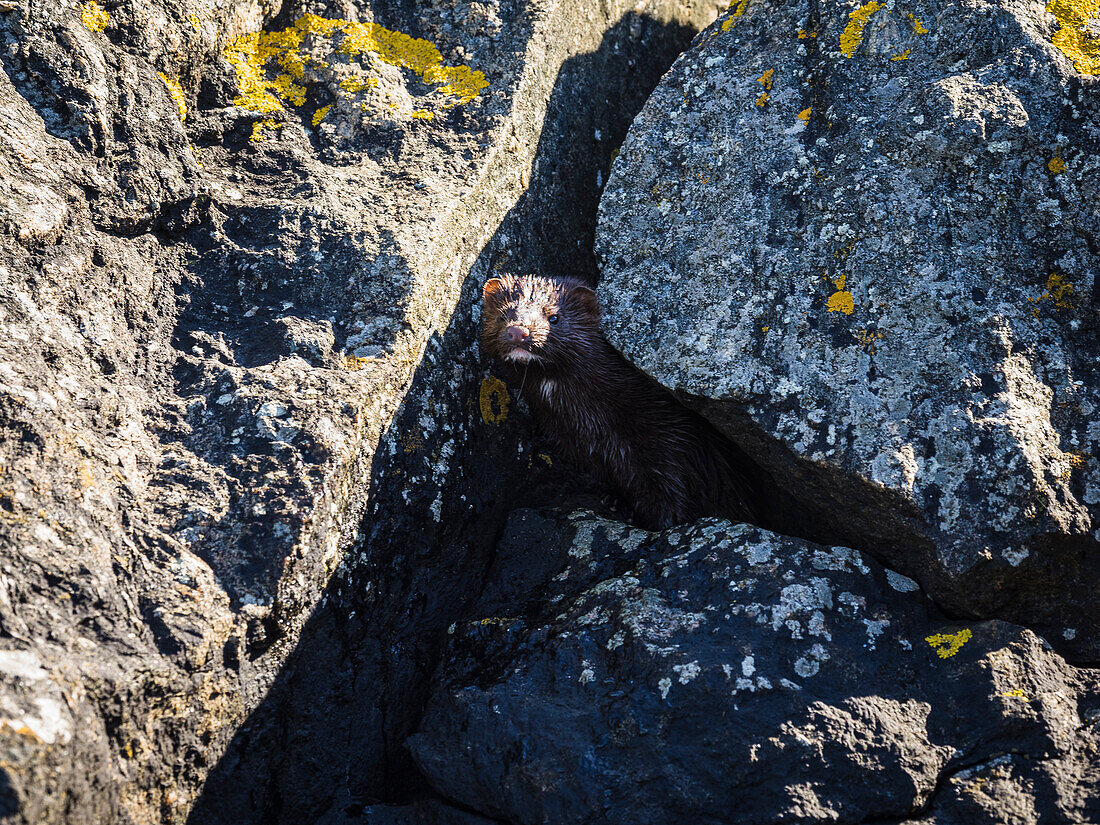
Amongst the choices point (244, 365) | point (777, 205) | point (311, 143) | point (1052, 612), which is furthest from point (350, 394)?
point (1052, 612)

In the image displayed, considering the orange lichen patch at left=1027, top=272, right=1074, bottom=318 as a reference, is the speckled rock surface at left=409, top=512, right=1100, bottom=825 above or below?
below

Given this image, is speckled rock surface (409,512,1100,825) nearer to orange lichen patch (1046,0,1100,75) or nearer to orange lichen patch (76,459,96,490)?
orange lichen patch (76,459,96,490)

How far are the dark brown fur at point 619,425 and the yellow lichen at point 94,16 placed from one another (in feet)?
6.17

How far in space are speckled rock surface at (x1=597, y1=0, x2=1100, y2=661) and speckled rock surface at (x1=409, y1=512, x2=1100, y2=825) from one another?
0.26m

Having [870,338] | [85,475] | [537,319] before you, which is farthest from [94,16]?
[870,338]

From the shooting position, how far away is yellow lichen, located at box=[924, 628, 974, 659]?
2.46 metres

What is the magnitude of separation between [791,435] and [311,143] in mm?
2389

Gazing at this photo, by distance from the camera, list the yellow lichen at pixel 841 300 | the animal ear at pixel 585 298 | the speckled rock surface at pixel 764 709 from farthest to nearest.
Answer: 1. the animal ear at pixel 585 298
2. the yellow lichen at pixel 841 300
3. the speckled rock surface at pixel 764 709

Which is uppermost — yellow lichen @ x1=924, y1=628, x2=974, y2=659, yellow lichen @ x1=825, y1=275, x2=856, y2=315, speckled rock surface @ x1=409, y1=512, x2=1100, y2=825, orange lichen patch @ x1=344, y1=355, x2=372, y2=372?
yellow lichen @ x1=825, y1=275, x2=856, y2=315

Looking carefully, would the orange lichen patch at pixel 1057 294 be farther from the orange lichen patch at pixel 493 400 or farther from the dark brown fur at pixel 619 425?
the orange lichen patch at pixel 493 400

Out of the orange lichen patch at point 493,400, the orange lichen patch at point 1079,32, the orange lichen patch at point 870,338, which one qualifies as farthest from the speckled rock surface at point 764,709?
the orange lichen patch at point 1079,32

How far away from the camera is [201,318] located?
288 centimetres

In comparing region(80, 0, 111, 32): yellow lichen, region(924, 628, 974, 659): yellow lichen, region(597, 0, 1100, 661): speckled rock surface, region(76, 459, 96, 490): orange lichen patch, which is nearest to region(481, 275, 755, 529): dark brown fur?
region(597, 0, 1100, 661): speckled rock surface

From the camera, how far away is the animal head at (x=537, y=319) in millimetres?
3506
